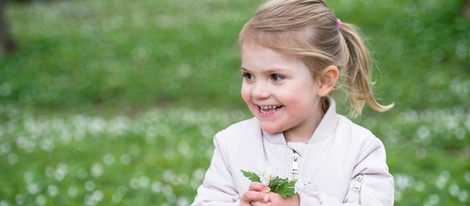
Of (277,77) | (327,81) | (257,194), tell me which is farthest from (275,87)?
(257,194)

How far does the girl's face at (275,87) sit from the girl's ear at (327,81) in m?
0.07

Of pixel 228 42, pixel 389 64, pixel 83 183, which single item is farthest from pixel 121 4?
pixel 83 183

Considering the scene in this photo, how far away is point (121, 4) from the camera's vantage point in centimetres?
2111

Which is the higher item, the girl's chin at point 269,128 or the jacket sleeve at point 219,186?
the girl's chin at point 269,128

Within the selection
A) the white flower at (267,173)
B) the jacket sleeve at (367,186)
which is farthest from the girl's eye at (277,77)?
the jacket sleeve at (367,186)

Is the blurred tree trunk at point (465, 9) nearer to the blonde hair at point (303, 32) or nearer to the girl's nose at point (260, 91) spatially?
the blonde hair at point (303, 32)

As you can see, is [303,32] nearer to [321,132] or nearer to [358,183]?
[321,132]

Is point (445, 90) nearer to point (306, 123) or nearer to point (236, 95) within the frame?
point (236, 95)

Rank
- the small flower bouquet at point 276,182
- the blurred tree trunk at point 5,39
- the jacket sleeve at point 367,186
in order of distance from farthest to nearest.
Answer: the blurred tree trunk at point 5,39
the jacket sleeve at point 367,186
the small flower bouquet at point 276,182

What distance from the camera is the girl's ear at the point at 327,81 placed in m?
2.93

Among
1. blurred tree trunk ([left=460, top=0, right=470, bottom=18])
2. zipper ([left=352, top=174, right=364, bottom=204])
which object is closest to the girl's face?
zipper ([left=352, top=174, right=364, bottom=204])

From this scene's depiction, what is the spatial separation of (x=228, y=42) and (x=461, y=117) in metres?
6.14

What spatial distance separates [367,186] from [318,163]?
0.71ft

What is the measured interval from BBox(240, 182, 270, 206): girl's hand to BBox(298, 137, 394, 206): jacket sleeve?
0.54 ft
